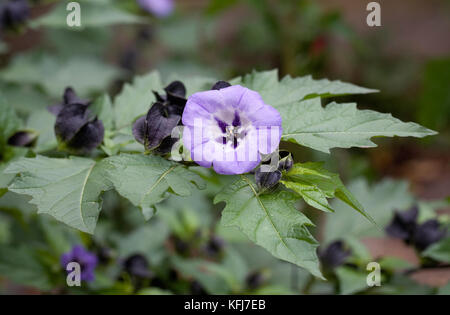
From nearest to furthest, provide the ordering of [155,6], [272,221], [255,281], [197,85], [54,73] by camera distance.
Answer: [272,221] < [197,85] < [255,281] < [54,73] < [155,6]

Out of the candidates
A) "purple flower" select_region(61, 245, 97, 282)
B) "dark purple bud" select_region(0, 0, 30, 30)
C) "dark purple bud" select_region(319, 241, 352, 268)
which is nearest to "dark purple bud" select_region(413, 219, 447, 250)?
"dark purple bud" select_region(319, 241, 352, 268)

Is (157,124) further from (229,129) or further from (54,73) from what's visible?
(54,73)

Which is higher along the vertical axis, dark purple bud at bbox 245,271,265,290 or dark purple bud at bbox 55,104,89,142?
dark purple bud at bbox 55,104,89,142

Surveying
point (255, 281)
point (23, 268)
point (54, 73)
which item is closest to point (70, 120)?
point (23, 268)

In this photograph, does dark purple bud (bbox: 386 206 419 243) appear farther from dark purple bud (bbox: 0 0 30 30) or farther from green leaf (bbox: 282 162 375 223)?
dark purple bud (bbox: 0 0 30 30)

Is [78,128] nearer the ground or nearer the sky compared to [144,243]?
nearer the sky

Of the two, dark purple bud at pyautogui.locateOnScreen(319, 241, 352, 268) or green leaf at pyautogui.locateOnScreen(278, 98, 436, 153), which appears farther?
dark purple bud at pyautogui.locateOnScreen(319, 241, 352, 268)

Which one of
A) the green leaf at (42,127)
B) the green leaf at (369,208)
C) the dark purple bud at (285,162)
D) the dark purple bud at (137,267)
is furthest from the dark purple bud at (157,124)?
the green leaf at (369,208)
